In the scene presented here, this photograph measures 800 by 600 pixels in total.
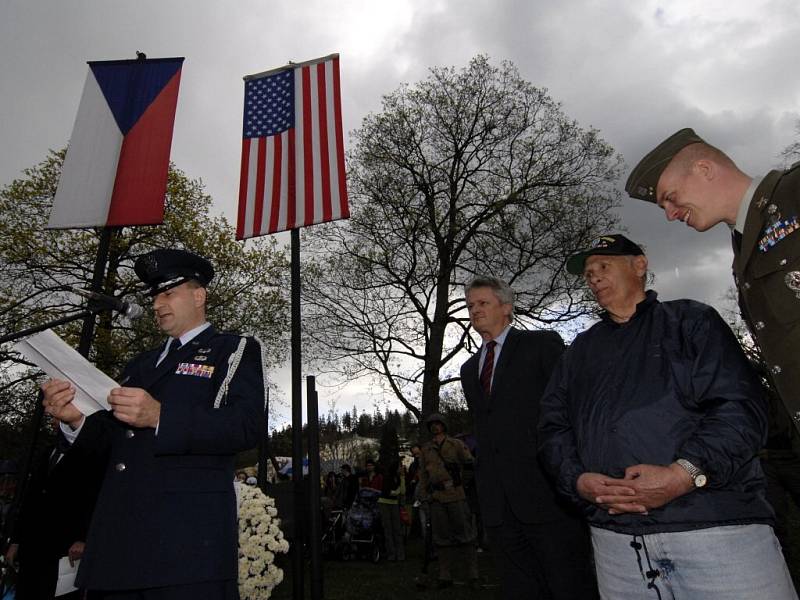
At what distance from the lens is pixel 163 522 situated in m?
2.23

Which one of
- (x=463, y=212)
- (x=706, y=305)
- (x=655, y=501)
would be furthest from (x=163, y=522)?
(x=463, y=212)

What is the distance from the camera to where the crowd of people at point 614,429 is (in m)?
1.90

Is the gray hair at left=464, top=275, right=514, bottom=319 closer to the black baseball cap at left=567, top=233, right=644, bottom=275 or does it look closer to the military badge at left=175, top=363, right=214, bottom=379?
the black baseball cap at left=567, top=233, right=644, bottom=275

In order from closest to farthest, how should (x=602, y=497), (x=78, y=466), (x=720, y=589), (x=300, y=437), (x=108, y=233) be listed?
(x=720, y=589), (x=602, y=497), (x=78, y=466), (x=300, y=437), (x=108, y=233)

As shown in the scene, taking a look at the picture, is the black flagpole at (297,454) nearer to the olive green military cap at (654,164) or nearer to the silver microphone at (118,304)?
the silver microphone at (118,304)

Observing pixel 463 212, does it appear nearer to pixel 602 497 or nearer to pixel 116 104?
pixel 116 104

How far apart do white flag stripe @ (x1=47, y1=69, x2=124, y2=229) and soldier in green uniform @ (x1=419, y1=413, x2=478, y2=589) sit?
17.8 feet

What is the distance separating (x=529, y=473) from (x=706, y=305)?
4.64 ft

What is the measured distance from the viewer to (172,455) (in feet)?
7.68

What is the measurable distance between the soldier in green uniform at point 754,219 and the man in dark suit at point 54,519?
8.82ft

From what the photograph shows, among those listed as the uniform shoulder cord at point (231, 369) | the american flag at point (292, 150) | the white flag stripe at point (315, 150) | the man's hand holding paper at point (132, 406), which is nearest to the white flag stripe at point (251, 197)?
the american flag at point (292, 150)

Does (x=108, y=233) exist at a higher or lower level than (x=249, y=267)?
lower

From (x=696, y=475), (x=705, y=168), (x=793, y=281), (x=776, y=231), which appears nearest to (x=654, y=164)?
(x=705, y=168)

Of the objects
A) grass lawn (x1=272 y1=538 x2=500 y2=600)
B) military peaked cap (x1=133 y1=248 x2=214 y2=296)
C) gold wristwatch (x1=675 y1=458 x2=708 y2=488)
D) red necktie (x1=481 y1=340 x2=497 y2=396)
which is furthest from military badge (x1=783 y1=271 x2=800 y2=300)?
grass lawn (x1=272 y1=538 x2=500 y2=600)
